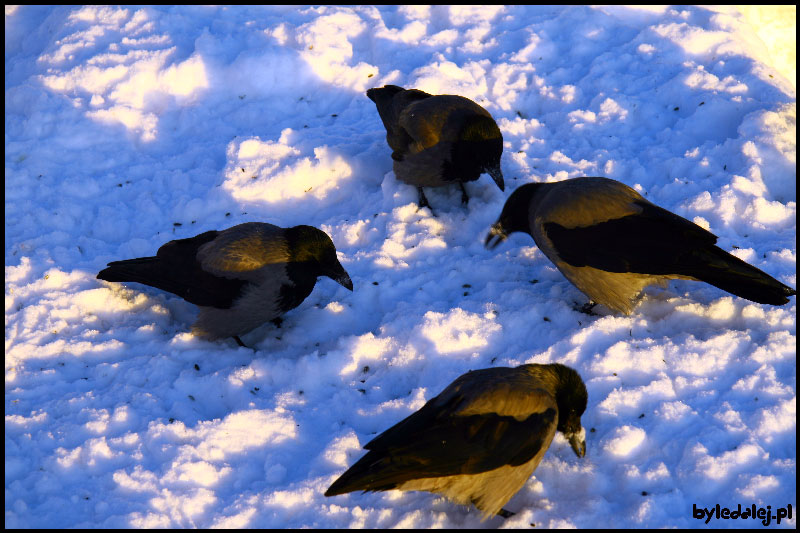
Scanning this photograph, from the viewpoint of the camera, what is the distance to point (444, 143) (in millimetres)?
7160

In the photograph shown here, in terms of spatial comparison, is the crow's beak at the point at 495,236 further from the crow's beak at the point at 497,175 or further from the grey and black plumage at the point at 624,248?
the crow's beak at the point at 497,175

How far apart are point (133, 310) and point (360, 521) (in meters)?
3.10

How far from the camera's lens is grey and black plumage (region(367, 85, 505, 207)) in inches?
278

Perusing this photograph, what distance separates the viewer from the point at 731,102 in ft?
25.7

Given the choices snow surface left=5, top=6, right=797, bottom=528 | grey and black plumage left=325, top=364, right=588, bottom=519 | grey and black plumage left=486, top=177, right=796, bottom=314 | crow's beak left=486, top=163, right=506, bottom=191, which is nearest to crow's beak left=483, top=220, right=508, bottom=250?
snow surface left=5, top=6, right=797, bottom=528

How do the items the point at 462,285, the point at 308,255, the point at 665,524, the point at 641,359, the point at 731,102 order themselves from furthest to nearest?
the point at 731,102 → the point at 462,285 → the point at 308,255 → the point at 641,359 → the point at 665,524

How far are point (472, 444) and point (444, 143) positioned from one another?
380 cm

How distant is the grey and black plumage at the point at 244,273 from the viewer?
19.3 ft

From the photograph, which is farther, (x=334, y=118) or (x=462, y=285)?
(x=334, y=118)

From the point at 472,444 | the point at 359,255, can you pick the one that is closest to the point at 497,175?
the point at 359,255

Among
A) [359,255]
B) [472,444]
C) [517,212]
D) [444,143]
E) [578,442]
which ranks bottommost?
[359,255]

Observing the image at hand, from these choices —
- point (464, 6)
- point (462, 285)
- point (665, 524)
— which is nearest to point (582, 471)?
point (665, 524)

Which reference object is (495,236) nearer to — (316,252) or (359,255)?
(359,255)

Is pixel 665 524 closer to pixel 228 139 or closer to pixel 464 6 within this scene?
pixel 228 139
